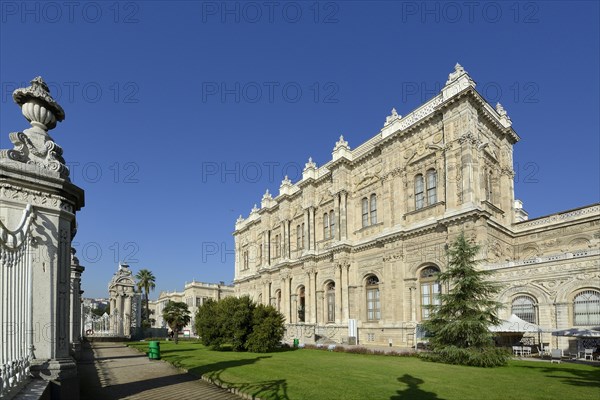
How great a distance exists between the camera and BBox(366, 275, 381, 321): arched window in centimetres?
3173

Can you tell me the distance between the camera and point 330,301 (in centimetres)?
3709

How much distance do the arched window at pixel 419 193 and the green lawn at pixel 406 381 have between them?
14103 millimetres

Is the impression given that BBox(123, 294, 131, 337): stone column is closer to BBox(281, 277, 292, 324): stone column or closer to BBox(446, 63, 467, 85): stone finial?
BBox(281, 277, 292, 324): stone column

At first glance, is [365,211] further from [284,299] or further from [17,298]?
[17,298]

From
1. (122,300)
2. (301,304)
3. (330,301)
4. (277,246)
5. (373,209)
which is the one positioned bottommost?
(301,304)

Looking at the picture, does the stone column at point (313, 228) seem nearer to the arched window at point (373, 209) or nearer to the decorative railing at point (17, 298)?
the arched window at point (373, 209)

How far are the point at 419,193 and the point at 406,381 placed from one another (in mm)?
19120

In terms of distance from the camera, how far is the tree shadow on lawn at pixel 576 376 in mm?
12221

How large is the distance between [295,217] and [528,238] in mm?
22957

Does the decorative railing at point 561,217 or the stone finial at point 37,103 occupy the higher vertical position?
the stone finial at point 37,103

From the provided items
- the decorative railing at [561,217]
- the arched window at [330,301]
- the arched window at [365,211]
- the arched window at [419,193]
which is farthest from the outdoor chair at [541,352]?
the arched window at [330,301]

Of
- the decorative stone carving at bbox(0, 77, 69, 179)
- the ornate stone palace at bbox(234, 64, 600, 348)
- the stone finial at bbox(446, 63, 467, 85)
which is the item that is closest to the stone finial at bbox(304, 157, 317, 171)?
the ornate stone palace at bbox(234, 64, 600, 348)

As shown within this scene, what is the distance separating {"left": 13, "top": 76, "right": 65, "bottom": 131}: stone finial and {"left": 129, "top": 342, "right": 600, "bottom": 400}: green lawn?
23.4ft

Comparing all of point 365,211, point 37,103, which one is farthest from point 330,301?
point 37,103
